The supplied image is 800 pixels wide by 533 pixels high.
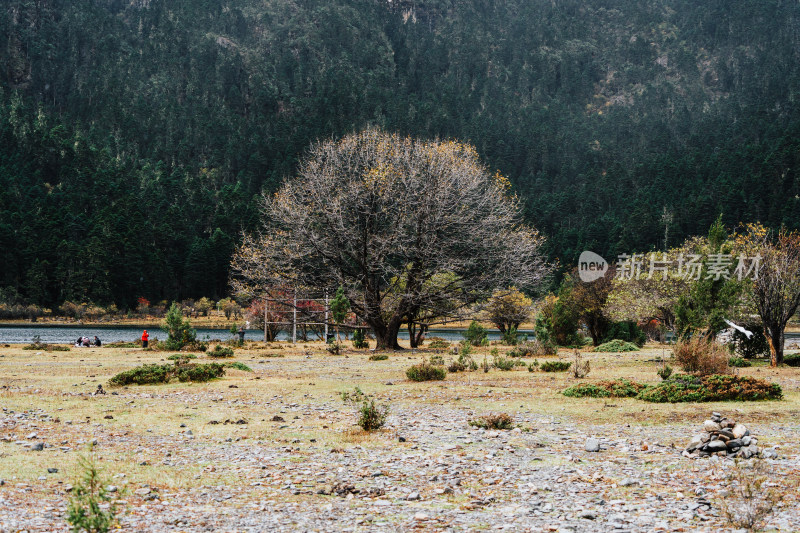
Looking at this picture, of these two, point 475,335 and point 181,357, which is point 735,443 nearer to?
point 181,357

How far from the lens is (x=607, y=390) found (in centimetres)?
1703

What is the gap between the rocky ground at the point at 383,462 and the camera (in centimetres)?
715

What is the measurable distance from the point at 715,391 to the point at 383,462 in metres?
9.72

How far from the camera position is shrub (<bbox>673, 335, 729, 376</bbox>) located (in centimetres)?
1883

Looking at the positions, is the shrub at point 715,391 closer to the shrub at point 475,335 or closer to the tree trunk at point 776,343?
the tree trunk at point 776,343

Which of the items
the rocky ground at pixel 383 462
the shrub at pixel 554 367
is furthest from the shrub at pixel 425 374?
the shrub at pixel 554 367

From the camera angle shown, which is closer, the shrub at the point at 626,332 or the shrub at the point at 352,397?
the shrub at the point at 352,397

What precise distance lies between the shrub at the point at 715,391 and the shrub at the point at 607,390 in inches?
21.4

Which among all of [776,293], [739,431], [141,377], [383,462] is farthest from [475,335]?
[383,462]

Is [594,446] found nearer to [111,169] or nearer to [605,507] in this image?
[605,507]

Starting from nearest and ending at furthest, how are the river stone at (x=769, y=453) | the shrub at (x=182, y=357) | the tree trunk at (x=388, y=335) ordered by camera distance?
the river stone at (x=769, y=453) < the shrub at (x=182, y=357) < the tree trunk at (x=388, y=335)

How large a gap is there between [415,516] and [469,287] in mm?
31440

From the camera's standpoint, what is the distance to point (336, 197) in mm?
36531

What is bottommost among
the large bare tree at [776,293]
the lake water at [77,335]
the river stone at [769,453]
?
the lake water at [77,335]
